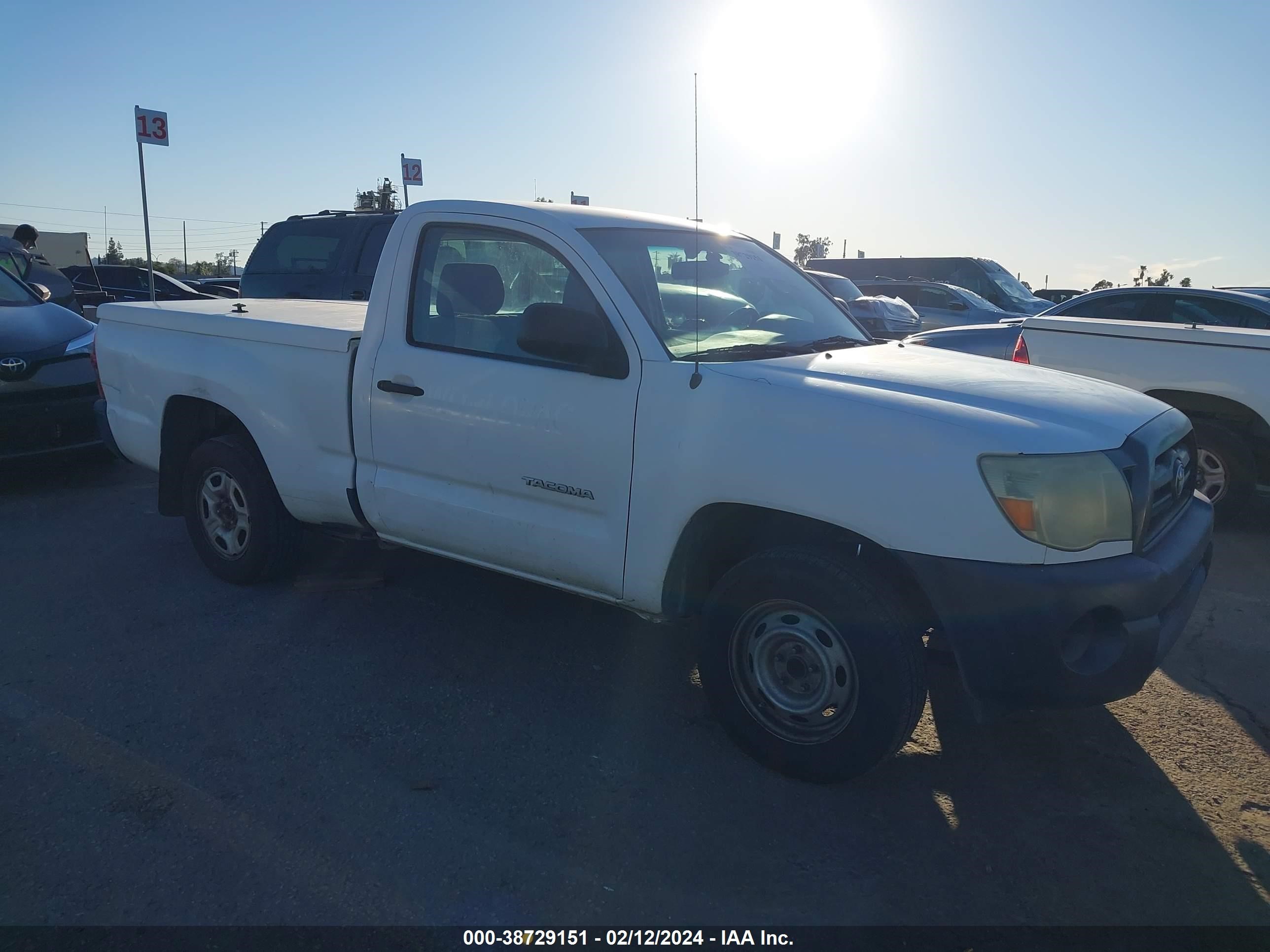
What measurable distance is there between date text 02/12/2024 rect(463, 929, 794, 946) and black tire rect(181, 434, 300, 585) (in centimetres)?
287

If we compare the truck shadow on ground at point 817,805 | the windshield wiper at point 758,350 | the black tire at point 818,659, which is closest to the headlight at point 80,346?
the truck shadow on ground at point 817,805

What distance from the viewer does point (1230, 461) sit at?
256 inches

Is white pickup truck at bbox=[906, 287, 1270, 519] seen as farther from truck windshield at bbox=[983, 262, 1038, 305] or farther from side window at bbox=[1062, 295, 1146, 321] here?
truck windshield at bbox=[983, 262, 1038, 305]

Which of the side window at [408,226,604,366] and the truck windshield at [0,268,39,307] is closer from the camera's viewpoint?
the side window at [408,226,604,366]

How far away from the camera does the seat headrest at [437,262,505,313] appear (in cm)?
415

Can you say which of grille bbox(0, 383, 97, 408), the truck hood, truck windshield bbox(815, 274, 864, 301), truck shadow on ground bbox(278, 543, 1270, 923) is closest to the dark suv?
grille bbox(0, 383, 97, 408)

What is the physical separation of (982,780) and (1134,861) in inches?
22.2

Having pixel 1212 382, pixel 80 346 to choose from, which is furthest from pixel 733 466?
pixel 80 346

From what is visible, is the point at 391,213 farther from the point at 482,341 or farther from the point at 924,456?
the point at 924,456

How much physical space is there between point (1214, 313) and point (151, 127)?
39.5 ft

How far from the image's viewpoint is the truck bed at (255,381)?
446cm

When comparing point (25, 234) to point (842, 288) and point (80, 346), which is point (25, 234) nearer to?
point (80, 346)

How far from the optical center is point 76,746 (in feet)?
11.6

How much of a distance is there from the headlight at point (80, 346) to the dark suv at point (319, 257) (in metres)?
2.29
